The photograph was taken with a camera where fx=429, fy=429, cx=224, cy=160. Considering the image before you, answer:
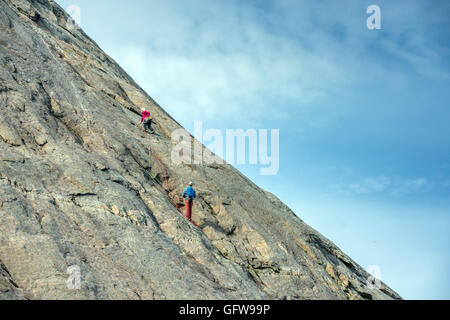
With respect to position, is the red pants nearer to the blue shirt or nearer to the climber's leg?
the climber's leg

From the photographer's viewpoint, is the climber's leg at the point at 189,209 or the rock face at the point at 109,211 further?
the climber's leg at the point at 189,209

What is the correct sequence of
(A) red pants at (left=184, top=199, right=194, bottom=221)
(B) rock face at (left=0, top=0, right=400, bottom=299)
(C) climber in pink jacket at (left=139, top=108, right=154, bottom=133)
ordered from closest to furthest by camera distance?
(B) rock face at (left=0, top=0, right=400, bottom=299) → (A) red pants at (left=184, top=199, right=194, bottom=221) → (C) climber in pink jacket at (left=139, top=108, right=154, bottom=133)

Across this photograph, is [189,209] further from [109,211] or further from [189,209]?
[109,211]

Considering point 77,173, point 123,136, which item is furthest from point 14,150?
point 123,136

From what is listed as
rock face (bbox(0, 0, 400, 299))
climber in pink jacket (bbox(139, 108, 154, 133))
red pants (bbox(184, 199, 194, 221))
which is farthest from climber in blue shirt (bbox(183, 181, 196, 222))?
climber in pink jacket (bbox(139, 108, 154, 133))

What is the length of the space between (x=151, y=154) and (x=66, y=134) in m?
4.59

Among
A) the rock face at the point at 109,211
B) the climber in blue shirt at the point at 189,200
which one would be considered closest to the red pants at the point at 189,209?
the climber in blue shirt at the point at 189,200

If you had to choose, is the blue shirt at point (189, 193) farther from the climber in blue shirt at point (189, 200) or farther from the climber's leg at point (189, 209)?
the climber's leg at point (189, 209)

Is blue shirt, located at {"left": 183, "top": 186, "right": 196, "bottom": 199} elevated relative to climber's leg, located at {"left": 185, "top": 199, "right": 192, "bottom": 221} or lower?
elevated

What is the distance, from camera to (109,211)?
15.8 metres

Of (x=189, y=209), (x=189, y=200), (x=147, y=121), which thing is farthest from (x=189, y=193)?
(x=147, y=121)

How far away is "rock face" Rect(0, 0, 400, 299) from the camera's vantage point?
13203 mm

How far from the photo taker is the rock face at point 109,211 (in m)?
13.2
